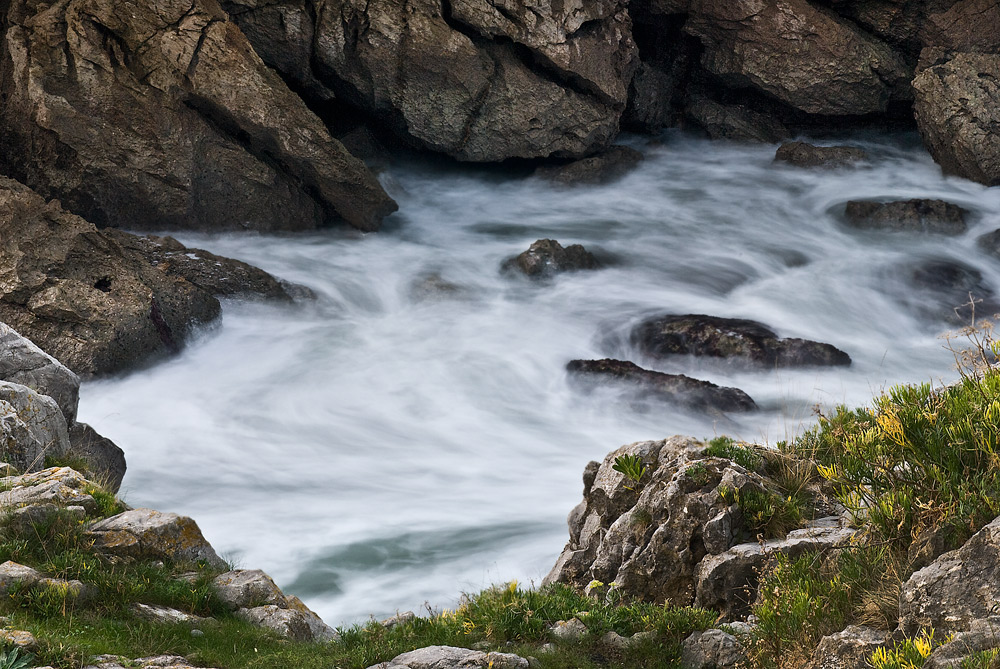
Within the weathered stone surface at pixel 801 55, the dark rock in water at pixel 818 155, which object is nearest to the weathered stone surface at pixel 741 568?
the dark rock in water at pixel 818 155

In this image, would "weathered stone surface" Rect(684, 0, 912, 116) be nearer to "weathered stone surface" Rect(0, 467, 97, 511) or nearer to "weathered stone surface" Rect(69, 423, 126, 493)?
"weathered stone surface" Rect(69, 423, 126, 493)

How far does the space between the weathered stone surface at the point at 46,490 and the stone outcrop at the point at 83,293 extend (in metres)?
6.12

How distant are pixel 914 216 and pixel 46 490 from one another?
58.8 ft

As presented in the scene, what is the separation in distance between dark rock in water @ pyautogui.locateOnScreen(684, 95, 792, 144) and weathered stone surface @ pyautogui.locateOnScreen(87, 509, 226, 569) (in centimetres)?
2099

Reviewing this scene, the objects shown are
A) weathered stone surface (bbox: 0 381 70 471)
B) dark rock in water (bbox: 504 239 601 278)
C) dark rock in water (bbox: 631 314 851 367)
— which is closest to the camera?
weathered stone surface (bbox: 0 381 70 471)

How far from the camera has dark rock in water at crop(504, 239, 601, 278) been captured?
17359 millimetres

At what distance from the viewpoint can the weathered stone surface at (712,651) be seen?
496 cm

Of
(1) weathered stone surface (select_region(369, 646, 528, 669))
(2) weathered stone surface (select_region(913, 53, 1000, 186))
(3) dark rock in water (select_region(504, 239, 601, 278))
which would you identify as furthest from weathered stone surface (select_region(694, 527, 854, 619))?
(2) weathered stone surface (select_region(913, 53, 1000, 186))

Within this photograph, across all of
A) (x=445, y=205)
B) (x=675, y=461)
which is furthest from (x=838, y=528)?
(x=445, y=205)

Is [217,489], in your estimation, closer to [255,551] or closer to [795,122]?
[255,551]

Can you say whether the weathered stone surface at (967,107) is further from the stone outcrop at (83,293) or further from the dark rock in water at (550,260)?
the stone outcrop at (83,293)

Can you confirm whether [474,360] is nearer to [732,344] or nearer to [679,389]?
[679,389]

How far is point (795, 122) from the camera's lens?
24.5 metres

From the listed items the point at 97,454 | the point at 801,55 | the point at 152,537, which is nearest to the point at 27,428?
the point at 97,454
